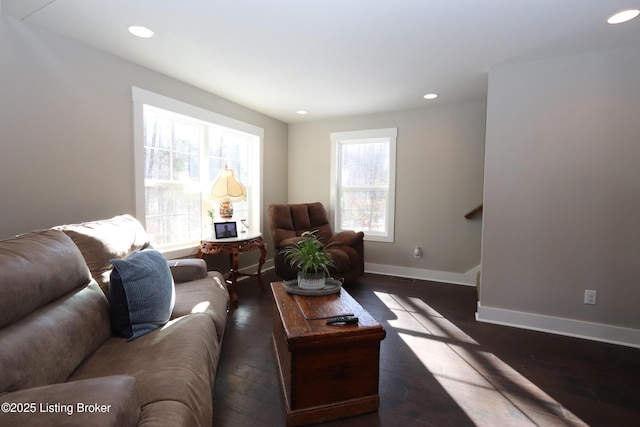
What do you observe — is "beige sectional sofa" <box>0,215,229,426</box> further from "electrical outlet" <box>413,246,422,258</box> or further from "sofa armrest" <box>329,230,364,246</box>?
"electrical outlet" <box>413,246,422,258</box>

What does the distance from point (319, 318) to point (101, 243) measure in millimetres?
1371

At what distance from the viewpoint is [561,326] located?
267 centimetres

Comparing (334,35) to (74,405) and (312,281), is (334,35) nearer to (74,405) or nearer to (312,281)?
(312,281)

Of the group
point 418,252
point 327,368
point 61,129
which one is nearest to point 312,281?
point 327,368

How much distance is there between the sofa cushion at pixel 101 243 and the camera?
1735 millimetres

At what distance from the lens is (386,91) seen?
11.4ft

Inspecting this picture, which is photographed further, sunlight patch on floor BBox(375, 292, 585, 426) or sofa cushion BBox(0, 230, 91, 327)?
sunlight patch on floor BBox(375, 292, 585, 426)

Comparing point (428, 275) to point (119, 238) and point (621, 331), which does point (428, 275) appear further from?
point (119, 238)

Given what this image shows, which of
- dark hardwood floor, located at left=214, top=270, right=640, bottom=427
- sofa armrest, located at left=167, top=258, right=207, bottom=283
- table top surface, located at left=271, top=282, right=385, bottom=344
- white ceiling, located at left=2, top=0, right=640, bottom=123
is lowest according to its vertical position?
dark hardwood floor, located at left=214, top=270, right=640, bottom=427

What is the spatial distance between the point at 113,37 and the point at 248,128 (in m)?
1.98

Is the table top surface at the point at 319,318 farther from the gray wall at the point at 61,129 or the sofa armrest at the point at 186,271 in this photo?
the gray wall at the point at 61,129

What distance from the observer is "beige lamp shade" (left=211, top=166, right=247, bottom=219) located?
3.47 meters

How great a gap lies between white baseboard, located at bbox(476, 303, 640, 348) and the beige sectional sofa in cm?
250

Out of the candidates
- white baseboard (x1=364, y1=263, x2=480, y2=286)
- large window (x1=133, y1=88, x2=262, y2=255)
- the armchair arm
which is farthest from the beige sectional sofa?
white baseboard (x1=364, y1=263, x2=480, y2=286)
